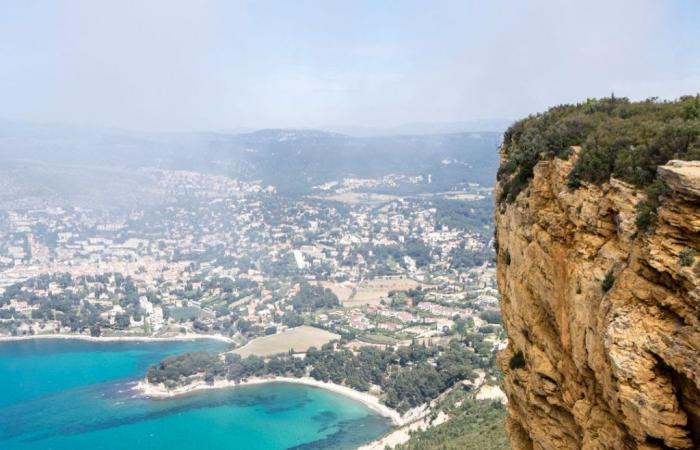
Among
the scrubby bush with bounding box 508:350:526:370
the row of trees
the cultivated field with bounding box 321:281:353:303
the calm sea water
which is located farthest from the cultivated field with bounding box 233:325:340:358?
the scrubby bush with bounding box 508:350:526:370

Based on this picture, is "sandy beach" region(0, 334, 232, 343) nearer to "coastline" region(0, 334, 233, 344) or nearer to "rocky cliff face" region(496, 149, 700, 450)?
"coastline" region(0, 334, 233, 344)

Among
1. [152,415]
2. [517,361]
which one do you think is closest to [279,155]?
[152,415]

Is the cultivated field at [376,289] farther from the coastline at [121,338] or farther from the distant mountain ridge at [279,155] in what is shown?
the distant mountain ridge at [279,155]

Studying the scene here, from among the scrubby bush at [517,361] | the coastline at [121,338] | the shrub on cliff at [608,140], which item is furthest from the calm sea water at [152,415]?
the shrub on cliff at [608,140]

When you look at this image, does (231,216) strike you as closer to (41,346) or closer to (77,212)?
(77,212)

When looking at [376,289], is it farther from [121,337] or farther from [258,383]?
[121,337]
